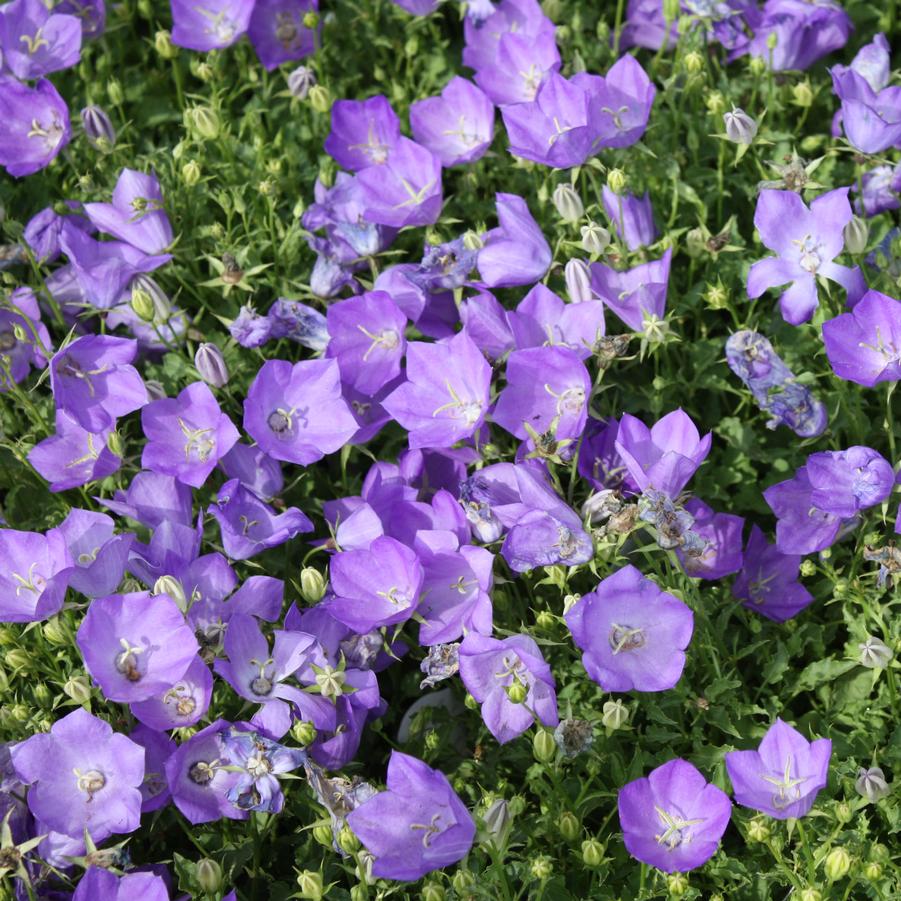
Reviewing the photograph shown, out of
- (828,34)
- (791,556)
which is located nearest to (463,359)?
(791,556)

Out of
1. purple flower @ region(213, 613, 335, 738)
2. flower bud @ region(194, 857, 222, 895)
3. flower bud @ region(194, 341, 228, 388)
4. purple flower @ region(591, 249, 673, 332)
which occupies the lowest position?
flower bud @ region(194, 857, 222, 895)

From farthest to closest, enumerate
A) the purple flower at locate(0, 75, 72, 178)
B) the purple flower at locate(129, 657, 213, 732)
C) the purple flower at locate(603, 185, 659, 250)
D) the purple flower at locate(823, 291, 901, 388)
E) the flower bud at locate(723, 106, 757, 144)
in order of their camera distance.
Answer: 1. the purple flower at locate(0, 75, 72, 178)
2. the purple flower at locate(603, 185, 659, 250)
3. the flower bud at locate(723, 106, 757, 144)
4. the purple flower at locate(823, 291, 901, 388)
5. the purple flower at locate(129, 657, 213, 732)

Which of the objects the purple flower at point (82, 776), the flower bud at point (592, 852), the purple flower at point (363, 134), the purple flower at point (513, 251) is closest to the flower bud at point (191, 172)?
the purple flower at point (363, 134)

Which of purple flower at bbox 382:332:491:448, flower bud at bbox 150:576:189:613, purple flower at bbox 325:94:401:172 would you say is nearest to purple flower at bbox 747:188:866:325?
purple flower at bbox 382:332:491:448

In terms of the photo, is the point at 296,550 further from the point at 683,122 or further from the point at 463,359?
the point at 683,122

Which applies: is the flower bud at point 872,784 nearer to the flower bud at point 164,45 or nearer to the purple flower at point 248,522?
the purple flower at point 248,522

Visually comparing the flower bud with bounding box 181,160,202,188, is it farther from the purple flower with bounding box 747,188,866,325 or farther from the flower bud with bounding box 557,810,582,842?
the flower bud with bounding box 557,810,582,842
